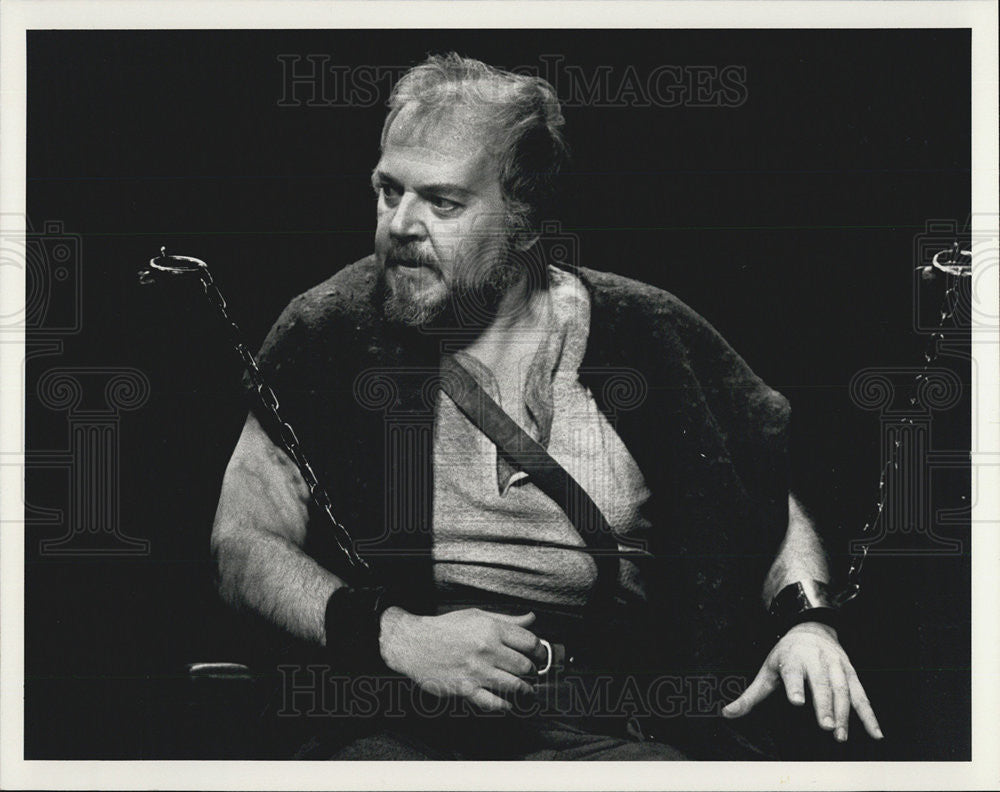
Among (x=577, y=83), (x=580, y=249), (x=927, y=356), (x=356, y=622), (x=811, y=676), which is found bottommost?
(x=811, y=676)

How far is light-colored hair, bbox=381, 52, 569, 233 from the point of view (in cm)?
217

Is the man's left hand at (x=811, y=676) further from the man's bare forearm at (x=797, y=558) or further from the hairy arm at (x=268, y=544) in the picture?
the hairy arm at (x=268, y=544)

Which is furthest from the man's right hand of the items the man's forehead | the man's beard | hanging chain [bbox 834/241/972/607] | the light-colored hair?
Answer: the man's forehead

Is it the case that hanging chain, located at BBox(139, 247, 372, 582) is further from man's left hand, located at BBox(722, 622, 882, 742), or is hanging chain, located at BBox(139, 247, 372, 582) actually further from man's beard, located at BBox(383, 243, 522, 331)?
man's left hand, located at BBox(722, 622, 882, 742)

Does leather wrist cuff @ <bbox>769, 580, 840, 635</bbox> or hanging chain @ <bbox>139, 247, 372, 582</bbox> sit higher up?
hanging chain @ <bbox>139, 247, 372, 582</bbox>

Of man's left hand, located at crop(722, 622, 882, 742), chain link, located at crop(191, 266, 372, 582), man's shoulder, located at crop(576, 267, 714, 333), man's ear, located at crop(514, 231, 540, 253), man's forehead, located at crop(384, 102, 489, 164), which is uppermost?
man's forehead, located at crop(384, 102, 489, 164)

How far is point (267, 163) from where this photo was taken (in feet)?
7.30

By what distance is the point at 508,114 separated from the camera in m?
2.18

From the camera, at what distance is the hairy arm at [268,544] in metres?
2.13

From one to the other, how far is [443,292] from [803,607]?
103 centimetres

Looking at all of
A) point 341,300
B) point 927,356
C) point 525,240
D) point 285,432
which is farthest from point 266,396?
point 927,356

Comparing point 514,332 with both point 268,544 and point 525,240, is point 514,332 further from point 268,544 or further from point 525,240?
point 268,544

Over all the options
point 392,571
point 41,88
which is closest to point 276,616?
point 392,571

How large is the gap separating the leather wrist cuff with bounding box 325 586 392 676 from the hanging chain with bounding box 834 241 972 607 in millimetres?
1025
